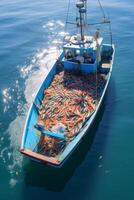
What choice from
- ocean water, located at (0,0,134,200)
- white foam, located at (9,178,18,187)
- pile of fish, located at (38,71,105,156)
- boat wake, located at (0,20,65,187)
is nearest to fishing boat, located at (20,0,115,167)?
pile of fish, located at (38,71,105,156)

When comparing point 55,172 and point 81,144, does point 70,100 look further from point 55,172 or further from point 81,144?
point 55,172

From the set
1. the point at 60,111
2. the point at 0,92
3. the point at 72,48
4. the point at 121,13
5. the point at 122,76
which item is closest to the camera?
the point at 60,111

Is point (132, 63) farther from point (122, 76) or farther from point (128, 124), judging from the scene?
point (128, 124)

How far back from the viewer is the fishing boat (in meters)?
20.8

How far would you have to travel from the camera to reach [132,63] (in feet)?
115

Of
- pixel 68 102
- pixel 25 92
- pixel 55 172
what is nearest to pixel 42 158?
pixel 55 172

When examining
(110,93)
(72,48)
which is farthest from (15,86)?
(110,93)

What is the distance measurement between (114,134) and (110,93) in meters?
6.29

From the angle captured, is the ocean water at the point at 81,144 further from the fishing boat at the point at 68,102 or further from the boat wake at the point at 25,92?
the fishing boat at the point at 68,102

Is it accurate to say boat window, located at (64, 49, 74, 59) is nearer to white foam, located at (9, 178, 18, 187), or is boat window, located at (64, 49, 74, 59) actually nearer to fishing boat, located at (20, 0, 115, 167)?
fishing boat, located at (20, 0, 115, 167)

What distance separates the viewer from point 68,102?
24828 millimetres

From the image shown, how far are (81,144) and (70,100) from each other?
12.1 ft

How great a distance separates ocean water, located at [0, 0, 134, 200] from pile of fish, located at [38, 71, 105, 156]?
2.04 m

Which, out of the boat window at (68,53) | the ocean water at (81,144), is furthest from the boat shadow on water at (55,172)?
the boat window at (68,53)
